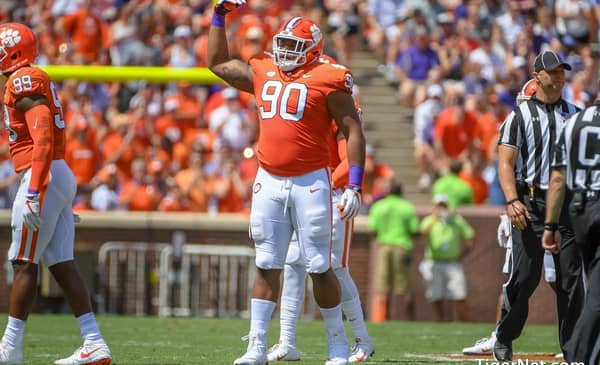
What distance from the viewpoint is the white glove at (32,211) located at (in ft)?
27.2

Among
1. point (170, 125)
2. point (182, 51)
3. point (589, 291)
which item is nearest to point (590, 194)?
point (589, 291)

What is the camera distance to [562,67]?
8961mm

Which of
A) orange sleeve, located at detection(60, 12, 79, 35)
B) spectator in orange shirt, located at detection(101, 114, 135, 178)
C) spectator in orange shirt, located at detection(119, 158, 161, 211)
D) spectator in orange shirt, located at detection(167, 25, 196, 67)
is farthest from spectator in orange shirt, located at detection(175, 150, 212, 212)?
orange sleeve, located at detection(60, 12, 79, 35)

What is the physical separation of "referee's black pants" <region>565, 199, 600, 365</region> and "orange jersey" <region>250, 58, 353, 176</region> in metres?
1.67

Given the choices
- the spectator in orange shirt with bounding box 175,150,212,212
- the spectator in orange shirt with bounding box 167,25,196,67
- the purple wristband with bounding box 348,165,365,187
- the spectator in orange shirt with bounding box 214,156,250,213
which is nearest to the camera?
the purple wristband with bounding box 348,165,365,187

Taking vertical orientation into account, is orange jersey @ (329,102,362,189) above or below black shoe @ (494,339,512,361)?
above

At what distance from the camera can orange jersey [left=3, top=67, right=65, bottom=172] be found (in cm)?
847

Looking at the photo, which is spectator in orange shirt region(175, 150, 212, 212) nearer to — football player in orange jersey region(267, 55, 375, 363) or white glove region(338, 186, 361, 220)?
football player in orange jersey region(267, 55, 375, 363)

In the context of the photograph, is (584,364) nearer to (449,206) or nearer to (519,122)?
(519,122)

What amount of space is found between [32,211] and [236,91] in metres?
10.0

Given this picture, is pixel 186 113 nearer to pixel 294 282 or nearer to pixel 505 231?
pixel 505 231

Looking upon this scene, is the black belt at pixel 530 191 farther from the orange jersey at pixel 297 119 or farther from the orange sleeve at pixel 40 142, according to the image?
the orange sleeve at pixel 40 142

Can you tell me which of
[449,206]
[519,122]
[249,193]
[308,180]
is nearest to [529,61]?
[449,206]

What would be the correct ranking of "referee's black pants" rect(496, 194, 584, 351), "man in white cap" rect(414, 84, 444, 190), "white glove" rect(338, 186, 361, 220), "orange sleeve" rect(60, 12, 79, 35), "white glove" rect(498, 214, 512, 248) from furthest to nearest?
1. "orange sleeve" rect(60, 12, 79, 35)
2. "man in white cap" rect(414, 84, 444, 190)
3. "white glove" rect(498, 214, 512, 248)
4. "referee's black pants" rect(496, 194, 584, 351)
5. "white glove" rect(338, 186, 361, 220)
